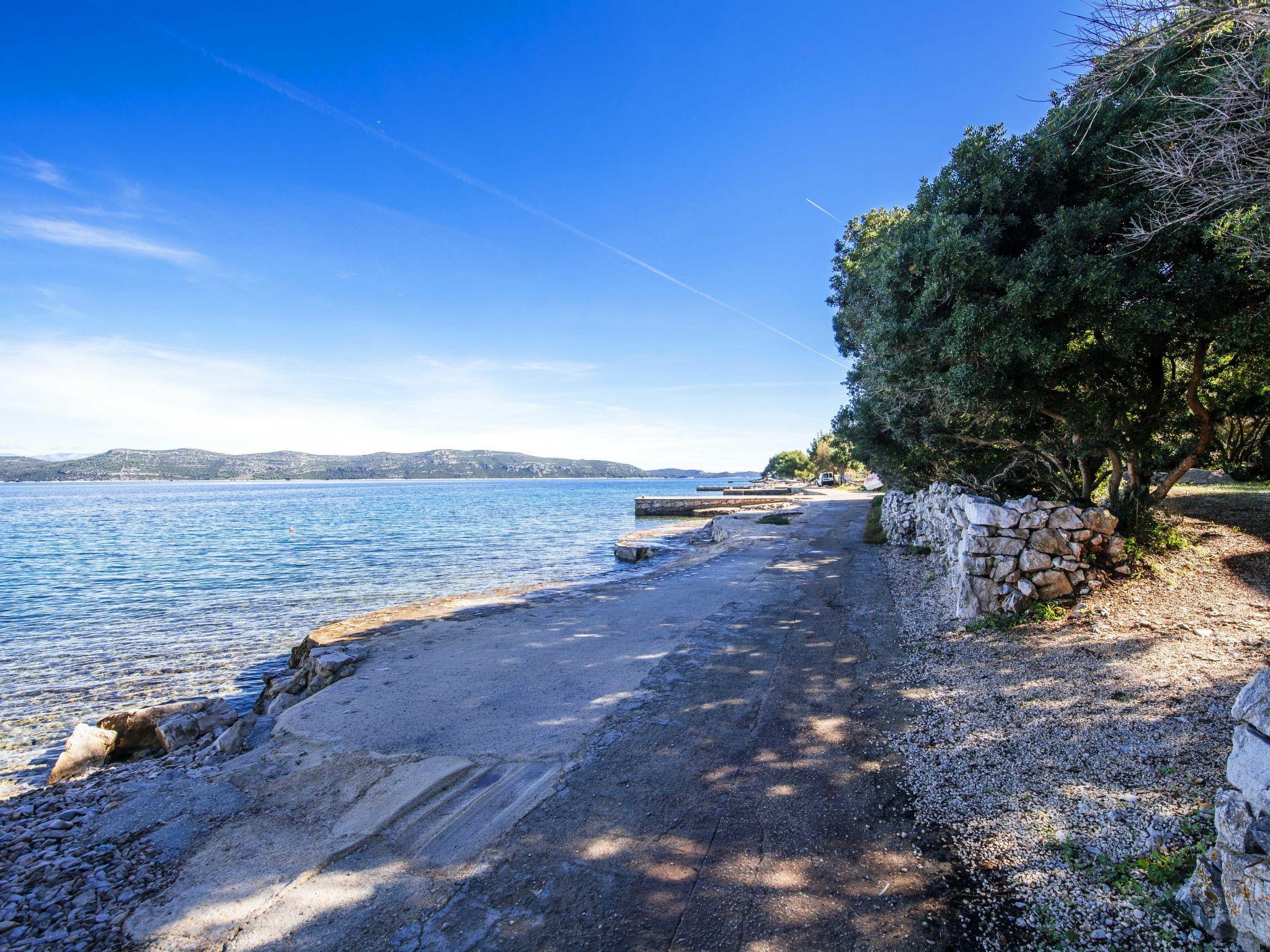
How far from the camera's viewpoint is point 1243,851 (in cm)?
257

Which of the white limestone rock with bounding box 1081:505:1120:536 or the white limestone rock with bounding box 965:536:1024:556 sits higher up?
the white limestone rock with bounding box 1081:505:1120:536

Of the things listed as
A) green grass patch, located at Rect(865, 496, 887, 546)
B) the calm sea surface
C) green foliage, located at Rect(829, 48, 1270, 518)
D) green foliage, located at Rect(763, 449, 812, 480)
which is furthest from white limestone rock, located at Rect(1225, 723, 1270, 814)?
green foliage, located at Rect(763, 449, 812, 480)

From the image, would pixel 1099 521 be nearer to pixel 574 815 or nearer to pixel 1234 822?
pixel 1234 822

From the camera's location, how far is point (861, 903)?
125 inches

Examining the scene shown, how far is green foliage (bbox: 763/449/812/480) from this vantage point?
95.8 meters

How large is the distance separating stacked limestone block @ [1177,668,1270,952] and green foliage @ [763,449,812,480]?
311 ft

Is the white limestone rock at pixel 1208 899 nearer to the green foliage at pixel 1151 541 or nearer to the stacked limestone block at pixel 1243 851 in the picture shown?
the stacked limestone block at pixel 1243 851

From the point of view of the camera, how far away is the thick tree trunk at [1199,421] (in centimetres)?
753

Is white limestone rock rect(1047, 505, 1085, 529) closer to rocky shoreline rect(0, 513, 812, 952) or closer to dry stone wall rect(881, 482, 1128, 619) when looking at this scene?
dry stone wall rect(881, 482, 1128, 619)

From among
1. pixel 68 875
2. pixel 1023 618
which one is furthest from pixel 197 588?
pixel 1023 618

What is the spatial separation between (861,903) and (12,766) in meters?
9.58

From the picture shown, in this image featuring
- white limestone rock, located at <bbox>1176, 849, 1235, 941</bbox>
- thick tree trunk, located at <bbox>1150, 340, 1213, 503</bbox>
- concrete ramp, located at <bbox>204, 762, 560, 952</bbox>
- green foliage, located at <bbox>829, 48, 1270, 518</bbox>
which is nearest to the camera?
white limestone rock, located at <bbox>1176, 849, 1235, 941</bbox>

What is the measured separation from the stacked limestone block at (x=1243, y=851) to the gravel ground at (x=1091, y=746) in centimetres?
16

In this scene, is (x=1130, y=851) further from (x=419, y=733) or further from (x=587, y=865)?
(x=419, y=733)
